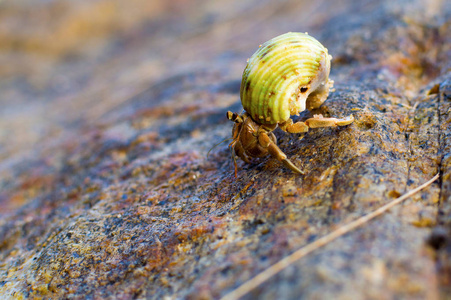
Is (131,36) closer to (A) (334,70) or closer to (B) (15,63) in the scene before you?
(B) (15,63)

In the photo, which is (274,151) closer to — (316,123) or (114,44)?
(316,123)

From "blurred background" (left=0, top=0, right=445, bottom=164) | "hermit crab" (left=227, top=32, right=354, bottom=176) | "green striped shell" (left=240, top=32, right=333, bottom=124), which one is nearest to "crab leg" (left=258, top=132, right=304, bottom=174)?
"hermit crab" (left=227, top=32, right=354, bottom=176)

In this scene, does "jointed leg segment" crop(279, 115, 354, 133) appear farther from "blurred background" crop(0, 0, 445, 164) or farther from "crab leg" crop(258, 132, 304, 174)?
"blurred background" crop(0, 0, 445, 164)

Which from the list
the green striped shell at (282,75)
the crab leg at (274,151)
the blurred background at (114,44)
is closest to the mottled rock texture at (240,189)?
the crab leg at (274,151)

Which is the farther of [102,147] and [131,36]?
[131,36]

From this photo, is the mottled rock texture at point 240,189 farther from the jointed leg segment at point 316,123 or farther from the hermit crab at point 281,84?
the hermit crab at point 281,84

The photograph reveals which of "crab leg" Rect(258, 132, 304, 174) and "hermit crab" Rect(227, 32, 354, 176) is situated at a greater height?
"hermit crab" Rect(227, 32, 354, 176)

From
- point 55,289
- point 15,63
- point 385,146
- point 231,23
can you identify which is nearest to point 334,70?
point 385,146
